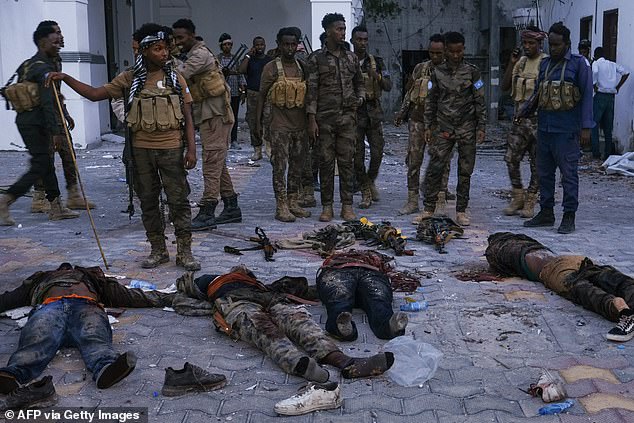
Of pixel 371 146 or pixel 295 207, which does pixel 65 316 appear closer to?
pixel 295 207

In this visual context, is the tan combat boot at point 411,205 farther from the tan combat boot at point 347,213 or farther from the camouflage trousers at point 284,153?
the camouflage trousers at point 284,153

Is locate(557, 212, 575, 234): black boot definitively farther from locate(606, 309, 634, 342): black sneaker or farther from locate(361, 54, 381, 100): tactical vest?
locate(606, 309, 634, 342): black sneaker

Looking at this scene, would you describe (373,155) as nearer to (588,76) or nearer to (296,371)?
(588,76)

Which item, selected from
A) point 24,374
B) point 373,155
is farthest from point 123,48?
point 24,374

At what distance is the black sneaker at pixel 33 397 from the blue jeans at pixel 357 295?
1654 millimetres

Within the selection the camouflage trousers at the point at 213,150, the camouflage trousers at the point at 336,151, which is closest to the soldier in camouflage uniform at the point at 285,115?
the camouflage trousers at the point at 336,151

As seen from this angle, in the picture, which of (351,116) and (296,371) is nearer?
(296,371)

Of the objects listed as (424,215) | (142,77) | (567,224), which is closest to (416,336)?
(142,77)

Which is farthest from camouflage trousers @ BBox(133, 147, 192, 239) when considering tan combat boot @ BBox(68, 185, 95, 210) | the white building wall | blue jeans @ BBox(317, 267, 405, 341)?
the white building wall

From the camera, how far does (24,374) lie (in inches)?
148

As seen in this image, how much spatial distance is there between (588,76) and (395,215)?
2.52 m

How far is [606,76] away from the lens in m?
12.8

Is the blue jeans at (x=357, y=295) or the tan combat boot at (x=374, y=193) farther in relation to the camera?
the tan combat boot at (x=374, y=193)

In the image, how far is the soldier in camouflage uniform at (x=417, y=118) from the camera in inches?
329
